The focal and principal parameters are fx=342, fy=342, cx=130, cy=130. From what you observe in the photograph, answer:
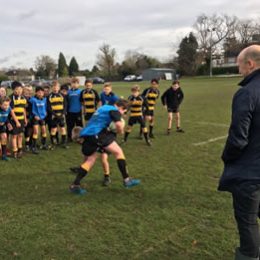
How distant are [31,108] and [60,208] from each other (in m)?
4.77

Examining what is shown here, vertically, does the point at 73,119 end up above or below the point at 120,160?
above

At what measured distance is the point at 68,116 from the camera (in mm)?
10961

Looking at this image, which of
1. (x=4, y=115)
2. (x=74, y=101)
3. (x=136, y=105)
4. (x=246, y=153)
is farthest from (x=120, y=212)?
(x=74, y=101)

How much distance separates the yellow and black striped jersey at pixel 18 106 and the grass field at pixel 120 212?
119 cm

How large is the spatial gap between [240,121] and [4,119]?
22.5 ft

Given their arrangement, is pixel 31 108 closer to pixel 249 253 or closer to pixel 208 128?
pixel 208 128

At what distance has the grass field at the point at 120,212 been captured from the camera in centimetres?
430

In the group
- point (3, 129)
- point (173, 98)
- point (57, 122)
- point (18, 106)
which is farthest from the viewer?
point (173, 98)

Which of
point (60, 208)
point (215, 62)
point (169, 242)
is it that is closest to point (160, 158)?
point (60, 208)

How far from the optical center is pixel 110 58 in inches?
3755

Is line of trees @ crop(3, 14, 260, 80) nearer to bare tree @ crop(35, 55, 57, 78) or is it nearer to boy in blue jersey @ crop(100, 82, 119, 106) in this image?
bare tree @ crop(35, 55, 57, 78)

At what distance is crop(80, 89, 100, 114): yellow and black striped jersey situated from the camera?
34.7 feet

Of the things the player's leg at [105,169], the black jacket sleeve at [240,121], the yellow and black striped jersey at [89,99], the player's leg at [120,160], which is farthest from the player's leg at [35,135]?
the black jacket sleeve at [240,121]

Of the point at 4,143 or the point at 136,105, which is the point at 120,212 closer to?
the point at 4,143
